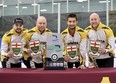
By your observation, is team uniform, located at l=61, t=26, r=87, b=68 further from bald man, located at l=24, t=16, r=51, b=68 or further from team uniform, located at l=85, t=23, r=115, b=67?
bald man, located at l=24, t=16, r=51, b=68

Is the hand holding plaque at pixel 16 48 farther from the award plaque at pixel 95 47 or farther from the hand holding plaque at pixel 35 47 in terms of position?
the award plaque at pixel 95 47

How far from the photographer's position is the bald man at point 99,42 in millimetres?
3953

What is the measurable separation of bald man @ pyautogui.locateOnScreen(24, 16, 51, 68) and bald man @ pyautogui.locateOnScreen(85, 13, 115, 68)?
2.05ft

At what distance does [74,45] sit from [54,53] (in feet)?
2.32

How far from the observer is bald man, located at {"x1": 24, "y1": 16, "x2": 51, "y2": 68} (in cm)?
399

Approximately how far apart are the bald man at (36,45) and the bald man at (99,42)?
24.6 inches

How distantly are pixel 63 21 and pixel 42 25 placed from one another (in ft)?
9.12

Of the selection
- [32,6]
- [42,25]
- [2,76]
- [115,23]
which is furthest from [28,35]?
[32,6]

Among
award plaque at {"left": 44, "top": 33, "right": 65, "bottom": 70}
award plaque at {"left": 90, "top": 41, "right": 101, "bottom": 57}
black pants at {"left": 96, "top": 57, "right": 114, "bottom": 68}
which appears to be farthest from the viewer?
black pants at {"left": 96, "top": 57, "right": 114, "bottom": 68}

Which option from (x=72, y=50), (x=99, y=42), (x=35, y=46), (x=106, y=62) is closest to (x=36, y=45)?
(x=35, y=46)

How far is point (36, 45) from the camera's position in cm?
399

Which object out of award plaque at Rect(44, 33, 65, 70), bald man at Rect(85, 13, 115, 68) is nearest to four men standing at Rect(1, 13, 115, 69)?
bald man at Rect(85, 13, 115, 68)

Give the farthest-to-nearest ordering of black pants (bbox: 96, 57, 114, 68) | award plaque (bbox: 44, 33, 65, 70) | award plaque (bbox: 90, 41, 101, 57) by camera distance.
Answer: black pants (bbox: 96, 57, 114, 68) < award plaque (bbox: 90, 41, 101, 57) < award plaque (bbox: 44, 33, 65, 70)

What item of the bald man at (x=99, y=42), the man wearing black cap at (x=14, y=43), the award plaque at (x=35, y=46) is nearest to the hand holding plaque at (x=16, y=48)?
the man wearing black cap at (x=14, y=43)
